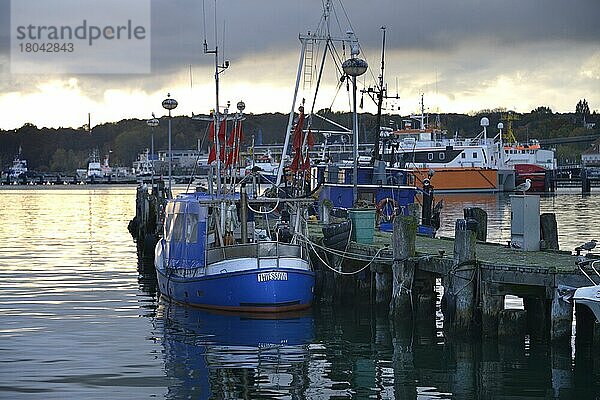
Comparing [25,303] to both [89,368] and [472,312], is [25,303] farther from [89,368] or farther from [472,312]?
[472,312]

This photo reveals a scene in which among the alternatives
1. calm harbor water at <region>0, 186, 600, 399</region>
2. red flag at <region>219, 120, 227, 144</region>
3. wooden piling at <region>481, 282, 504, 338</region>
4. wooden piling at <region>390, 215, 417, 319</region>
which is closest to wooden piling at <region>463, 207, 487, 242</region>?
wooden piling at <region>390, 215, 417, 319</region>

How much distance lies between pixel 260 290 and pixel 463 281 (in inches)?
228

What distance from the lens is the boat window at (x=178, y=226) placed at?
27594 millimetres

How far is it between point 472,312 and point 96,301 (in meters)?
12.6

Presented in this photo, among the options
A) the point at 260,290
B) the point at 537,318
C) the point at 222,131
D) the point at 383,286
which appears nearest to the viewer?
the point at 537,318

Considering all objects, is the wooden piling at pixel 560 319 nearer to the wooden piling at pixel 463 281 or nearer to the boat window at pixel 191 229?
the wooden piling at pixel 463 281

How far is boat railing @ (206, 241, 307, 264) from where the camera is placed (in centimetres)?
2478

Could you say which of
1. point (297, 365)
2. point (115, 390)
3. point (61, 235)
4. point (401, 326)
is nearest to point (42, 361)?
point (115, 390)

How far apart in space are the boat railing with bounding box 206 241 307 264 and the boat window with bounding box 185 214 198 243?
1374 millimetres

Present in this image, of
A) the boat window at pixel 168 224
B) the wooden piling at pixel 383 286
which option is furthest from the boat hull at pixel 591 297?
the boat window at pixel 168 224

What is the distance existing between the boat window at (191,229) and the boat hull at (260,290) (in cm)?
115

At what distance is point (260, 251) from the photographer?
24750mm

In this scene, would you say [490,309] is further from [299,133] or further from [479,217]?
[299,133]

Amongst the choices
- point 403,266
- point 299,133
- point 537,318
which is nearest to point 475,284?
point 537,318
